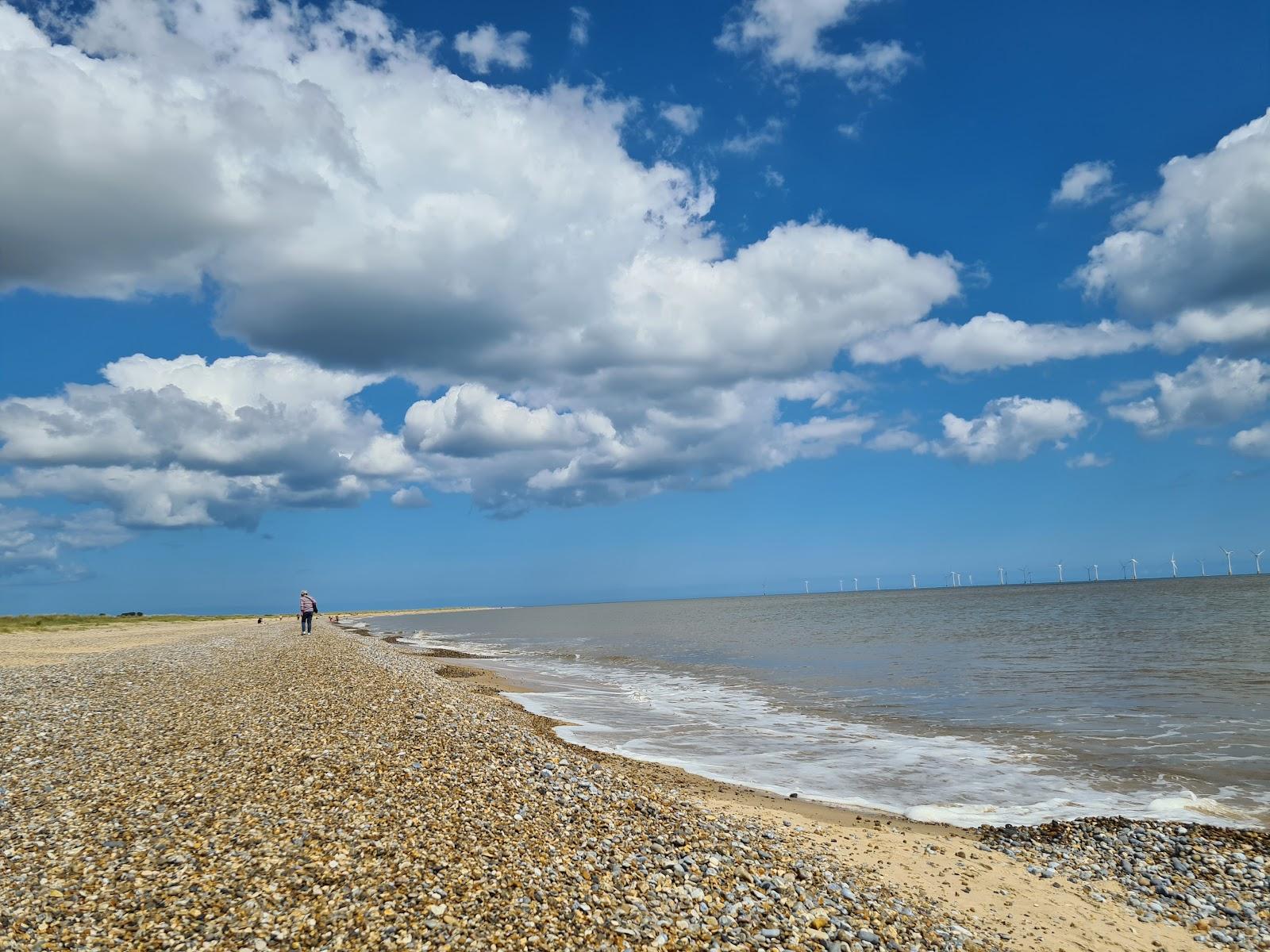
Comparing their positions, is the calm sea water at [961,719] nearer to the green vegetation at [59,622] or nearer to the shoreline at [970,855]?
the shoreline at [970,855]

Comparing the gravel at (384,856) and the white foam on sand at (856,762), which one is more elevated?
the gravel at (384,856)

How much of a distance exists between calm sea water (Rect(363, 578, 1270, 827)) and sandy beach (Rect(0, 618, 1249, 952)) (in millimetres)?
2520

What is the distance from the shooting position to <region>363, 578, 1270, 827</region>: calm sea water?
14.5 meters

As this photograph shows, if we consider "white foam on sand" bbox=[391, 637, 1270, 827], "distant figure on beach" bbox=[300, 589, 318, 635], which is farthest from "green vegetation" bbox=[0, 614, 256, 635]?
"white foam on sand" bbox=[391, 637, 1270, 827]

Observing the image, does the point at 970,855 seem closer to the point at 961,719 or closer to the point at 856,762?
the point at 856,762

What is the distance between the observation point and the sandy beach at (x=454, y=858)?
693 centimetres

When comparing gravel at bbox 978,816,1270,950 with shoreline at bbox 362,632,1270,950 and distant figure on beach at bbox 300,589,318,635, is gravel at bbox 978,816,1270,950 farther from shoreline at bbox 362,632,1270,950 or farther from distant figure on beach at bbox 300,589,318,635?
distant figure on beach at bbox 300,589,318,635

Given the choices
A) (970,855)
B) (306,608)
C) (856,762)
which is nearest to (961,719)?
(856,762)

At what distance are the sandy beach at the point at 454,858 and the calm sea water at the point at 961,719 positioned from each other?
2.52m

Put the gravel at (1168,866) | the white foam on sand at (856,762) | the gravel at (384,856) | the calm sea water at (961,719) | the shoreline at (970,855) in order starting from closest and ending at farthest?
the gravel at (384,856), the shoreline at (970,855), the gravel at (1168,866), the white foam on sand at (856,762), the calm sea water at (961,719)

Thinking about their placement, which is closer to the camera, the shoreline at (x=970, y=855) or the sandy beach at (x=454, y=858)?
the sandy beach at (x=454, y=858)

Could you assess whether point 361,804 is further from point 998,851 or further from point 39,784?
point 998,851

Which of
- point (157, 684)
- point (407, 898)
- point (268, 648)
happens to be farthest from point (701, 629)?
point (407, 898)

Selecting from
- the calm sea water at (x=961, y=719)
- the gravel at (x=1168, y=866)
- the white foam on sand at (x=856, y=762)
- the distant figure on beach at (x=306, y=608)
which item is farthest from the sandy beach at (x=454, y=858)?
the distant figure on beach at (x=306, y=608)
